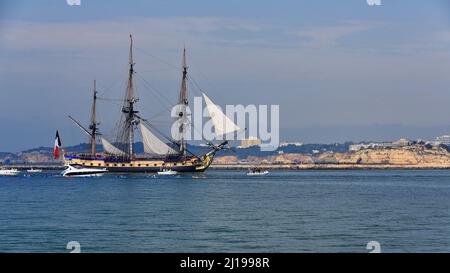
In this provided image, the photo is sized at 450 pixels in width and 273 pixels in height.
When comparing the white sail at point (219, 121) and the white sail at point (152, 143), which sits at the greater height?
the white sail at point (219, 121)

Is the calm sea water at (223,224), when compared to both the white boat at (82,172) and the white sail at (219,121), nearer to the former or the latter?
the white boat at (82,172)

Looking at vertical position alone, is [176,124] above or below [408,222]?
above

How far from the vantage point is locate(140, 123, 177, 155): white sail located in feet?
309

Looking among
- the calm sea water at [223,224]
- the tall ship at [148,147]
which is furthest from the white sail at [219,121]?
the calm sea water at [223,224]

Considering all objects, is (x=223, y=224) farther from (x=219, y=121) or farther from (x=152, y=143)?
(x=152, y=143)

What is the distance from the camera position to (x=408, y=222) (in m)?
32.0

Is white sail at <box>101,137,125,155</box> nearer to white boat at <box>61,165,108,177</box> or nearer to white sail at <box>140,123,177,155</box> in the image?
white sail at <box>140,123,177,155</box>

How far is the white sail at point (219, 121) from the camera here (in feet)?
304

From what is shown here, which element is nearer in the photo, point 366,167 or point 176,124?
point 176,124

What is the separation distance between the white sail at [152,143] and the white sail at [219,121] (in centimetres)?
663

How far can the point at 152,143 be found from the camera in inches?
3725
